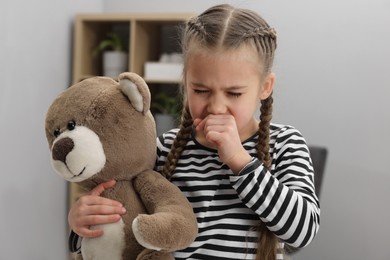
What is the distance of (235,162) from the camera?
683mm

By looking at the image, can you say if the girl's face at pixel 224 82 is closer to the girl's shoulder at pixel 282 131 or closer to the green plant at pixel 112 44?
the girl's shoulder at pixel 282 131

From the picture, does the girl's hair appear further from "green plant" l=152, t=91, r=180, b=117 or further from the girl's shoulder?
"green plant" l=152, t=91, r=180, b=117

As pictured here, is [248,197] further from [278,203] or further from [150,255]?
[150,255]

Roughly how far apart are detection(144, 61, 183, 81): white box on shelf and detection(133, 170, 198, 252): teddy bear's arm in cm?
153

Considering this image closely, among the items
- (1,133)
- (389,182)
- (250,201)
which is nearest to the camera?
(250,201)

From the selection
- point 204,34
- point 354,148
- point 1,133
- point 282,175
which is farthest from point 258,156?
point 354,148

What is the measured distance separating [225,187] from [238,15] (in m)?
0.29

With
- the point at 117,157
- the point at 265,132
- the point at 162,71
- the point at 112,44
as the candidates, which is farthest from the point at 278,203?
the point at 112,44

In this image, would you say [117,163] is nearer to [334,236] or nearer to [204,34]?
[204,34]

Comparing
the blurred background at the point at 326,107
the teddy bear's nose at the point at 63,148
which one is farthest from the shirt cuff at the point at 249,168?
the blurred background at the point at 326,107

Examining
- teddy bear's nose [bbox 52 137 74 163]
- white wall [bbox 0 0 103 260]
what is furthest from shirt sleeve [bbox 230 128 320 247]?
white wall [bbox 0 0 103 260]

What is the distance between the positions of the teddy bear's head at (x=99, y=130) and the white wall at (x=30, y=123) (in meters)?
1.35

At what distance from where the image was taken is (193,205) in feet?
2.45

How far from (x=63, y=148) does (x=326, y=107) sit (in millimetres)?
1825
